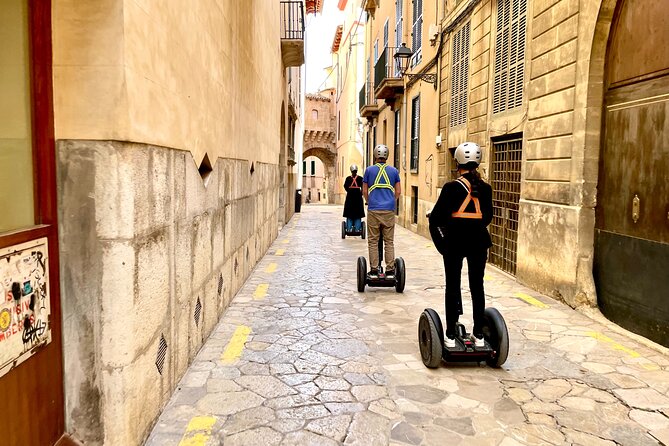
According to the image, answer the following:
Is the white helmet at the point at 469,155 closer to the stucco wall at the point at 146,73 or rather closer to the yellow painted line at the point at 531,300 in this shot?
the stucco wall at the point at 146,73

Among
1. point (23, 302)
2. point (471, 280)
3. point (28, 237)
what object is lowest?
point (471, 280)

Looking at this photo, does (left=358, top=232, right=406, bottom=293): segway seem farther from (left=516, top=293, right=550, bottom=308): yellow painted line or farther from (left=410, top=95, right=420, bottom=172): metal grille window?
(left=410, top=95, right=420, bottom=172): metal grille window

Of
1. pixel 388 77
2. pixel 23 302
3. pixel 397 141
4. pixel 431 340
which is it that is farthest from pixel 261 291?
pixel 397 141

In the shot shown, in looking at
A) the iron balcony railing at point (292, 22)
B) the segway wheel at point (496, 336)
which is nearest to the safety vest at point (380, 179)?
the segway wheel at point (496, 336)

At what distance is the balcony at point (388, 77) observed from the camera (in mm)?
18889

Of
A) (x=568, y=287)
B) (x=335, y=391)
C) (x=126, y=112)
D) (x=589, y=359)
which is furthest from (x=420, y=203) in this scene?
(x=126, y=112)

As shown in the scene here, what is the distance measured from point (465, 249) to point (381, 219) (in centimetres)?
304

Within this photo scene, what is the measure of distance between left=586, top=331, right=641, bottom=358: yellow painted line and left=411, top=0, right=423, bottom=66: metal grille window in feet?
42.2

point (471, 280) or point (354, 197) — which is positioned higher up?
point (354, 197)

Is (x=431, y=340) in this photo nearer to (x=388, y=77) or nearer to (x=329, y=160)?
(x=388, y=77)

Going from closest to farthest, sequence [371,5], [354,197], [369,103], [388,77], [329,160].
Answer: [354,197]
[388,77]
[369,103]
[371,5]
[329,160]

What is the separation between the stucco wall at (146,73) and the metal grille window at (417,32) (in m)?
11.4

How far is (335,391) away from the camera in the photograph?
13.5 ft

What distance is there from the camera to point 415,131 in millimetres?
17406
